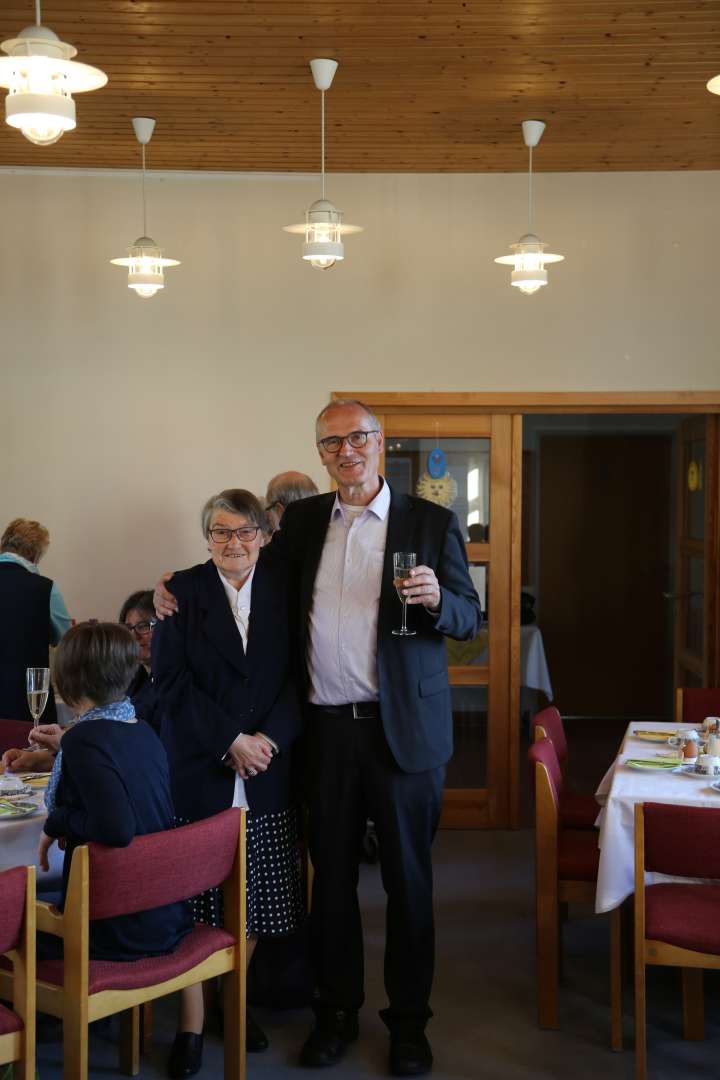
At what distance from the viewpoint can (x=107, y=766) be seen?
9.36 feet

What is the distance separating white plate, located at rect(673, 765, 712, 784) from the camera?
3936mm

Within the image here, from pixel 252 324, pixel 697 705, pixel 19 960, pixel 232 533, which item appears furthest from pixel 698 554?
pixel 19 960

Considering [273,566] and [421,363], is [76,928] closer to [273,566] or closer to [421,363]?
[273,566]

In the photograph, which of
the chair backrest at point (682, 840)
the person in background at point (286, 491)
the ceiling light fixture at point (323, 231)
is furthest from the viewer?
the person in background at point (286, 491)

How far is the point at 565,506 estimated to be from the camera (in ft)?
32.0

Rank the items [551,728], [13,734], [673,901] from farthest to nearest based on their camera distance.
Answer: [551,728], [13,734], [673,901]

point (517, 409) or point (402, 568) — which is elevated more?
point (517, 409)

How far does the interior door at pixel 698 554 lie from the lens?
6.51m

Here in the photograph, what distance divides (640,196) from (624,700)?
470cm

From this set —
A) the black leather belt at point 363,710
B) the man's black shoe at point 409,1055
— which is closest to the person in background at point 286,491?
the black leather belt at point 363,710

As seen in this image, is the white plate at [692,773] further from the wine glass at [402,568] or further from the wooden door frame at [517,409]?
the wooden door frame at [517,409]

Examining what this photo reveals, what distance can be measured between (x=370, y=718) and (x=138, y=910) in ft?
3.06

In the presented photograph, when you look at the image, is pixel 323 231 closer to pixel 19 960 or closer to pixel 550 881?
pixel 550 881

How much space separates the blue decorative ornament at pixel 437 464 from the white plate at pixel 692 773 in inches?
108
